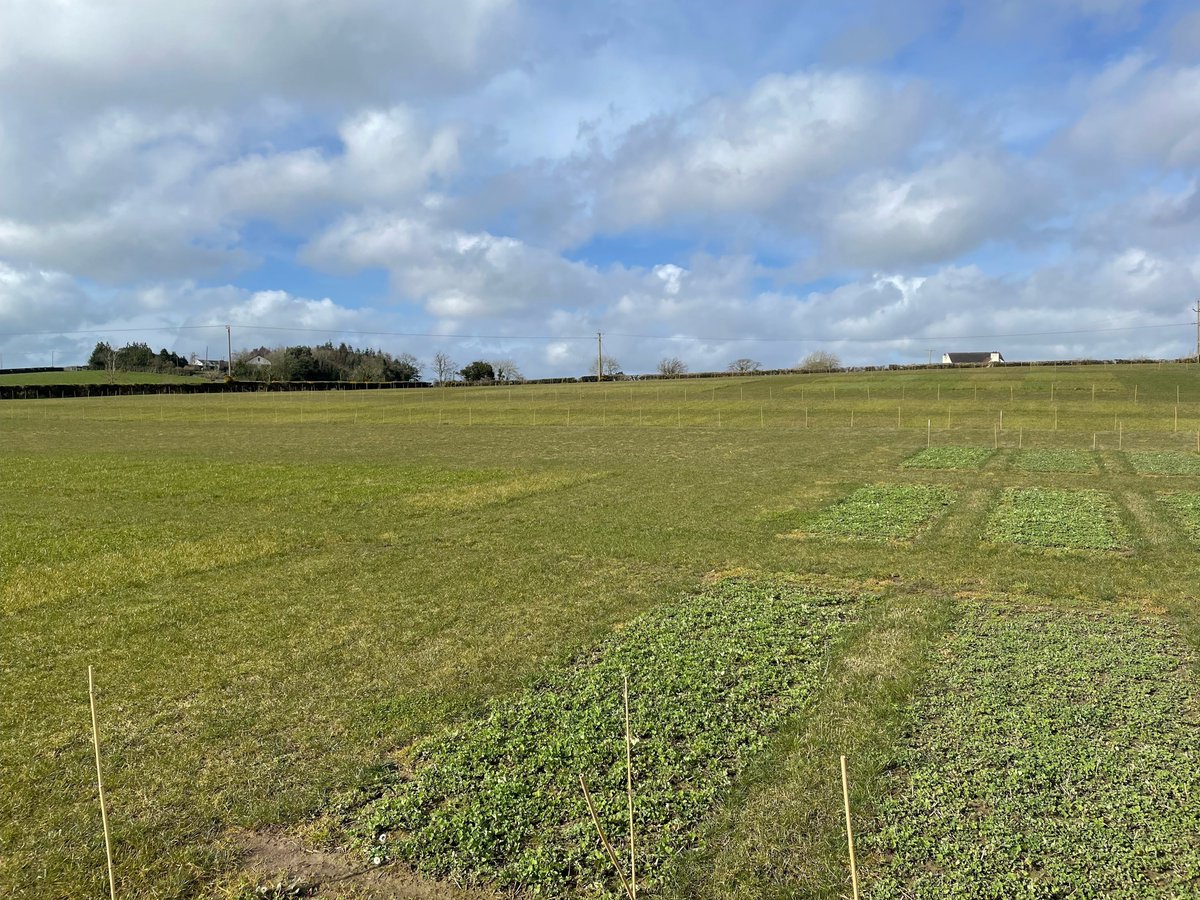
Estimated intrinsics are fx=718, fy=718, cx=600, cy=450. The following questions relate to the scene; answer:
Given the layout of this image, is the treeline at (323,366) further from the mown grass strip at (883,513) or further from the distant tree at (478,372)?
the mown grass strip at (883,513)

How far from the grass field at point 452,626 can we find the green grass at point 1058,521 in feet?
1.63

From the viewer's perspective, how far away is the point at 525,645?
831cm

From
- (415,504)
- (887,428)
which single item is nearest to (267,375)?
(887,428)

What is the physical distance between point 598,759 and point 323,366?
145067mm

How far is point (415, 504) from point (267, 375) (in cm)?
12867

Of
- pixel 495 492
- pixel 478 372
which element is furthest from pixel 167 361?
pixel 495 492

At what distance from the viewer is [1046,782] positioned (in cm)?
508

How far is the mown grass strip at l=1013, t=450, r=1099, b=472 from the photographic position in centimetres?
2444

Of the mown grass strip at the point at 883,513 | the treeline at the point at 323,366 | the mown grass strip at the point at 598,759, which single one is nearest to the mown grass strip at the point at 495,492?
the mown grass strip at the point at 883,513

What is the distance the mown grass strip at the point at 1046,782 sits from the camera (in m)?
4.22

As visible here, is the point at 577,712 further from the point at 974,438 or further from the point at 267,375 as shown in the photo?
the point at 267,375

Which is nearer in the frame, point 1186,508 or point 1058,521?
point 1058,521

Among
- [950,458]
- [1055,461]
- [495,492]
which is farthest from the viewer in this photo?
[950,458]

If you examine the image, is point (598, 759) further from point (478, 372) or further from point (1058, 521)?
point (478, 372)
